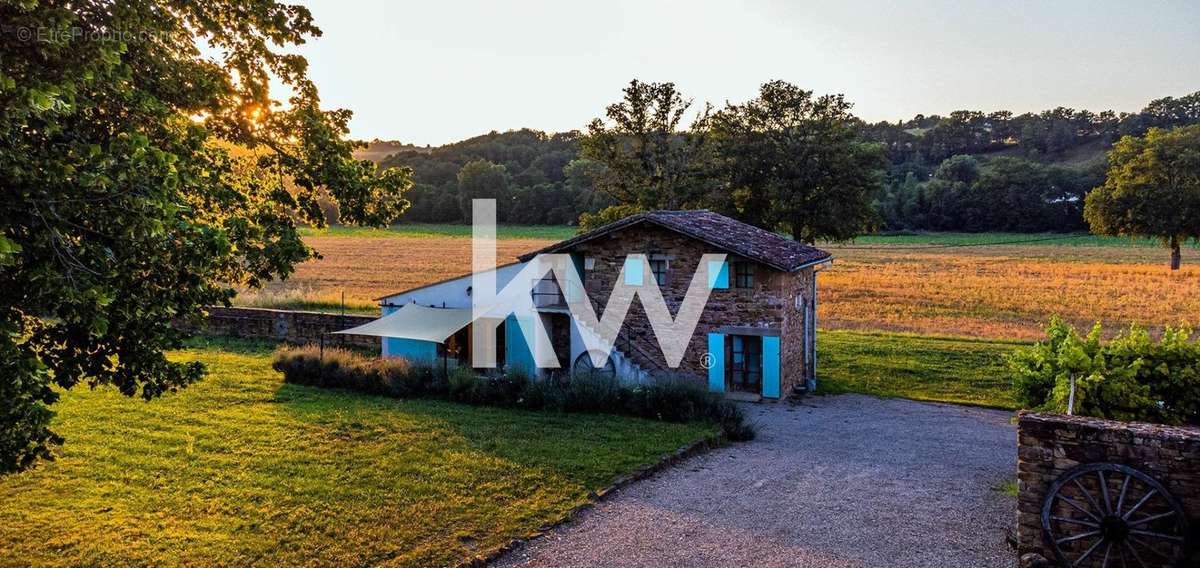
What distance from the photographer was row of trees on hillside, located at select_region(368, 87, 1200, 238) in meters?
34.4

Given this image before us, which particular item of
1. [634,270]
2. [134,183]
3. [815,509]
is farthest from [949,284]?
[134,183]

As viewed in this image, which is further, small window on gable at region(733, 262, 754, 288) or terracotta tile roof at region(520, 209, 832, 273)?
small window on gable at region(733, 262, 754, 288)

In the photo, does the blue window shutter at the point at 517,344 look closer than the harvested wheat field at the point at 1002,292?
Yes

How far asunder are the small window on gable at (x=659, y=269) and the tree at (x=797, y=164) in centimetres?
1415

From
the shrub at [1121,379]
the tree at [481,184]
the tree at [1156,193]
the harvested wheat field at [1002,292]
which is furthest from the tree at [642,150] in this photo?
the tree at [481,184]

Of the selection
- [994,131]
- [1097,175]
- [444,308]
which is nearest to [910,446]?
[444,308]

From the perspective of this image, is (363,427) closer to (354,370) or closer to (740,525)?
(354,370)

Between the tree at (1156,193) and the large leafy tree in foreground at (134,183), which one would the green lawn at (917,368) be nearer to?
the large leafy tree in foreground at (134,183)

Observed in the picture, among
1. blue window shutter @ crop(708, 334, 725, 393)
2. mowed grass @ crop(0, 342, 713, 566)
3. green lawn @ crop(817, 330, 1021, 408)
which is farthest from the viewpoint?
green lawn @ crop(817, 330, 1021, 408)

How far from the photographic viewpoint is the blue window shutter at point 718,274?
19641 mm

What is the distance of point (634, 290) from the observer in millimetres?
20578

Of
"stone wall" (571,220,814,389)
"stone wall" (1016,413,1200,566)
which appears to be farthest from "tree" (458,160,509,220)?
"stone wall" (1016,413,1200,566)

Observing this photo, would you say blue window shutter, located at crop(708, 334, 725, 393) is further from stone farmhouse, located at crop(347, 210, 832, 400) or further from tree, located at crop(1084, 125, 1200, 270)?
tree, located at crop(1084, 125, 1200, 270)

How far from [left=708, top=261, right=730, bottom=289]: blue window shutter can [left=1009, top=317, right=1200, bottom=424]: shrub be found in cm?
860
